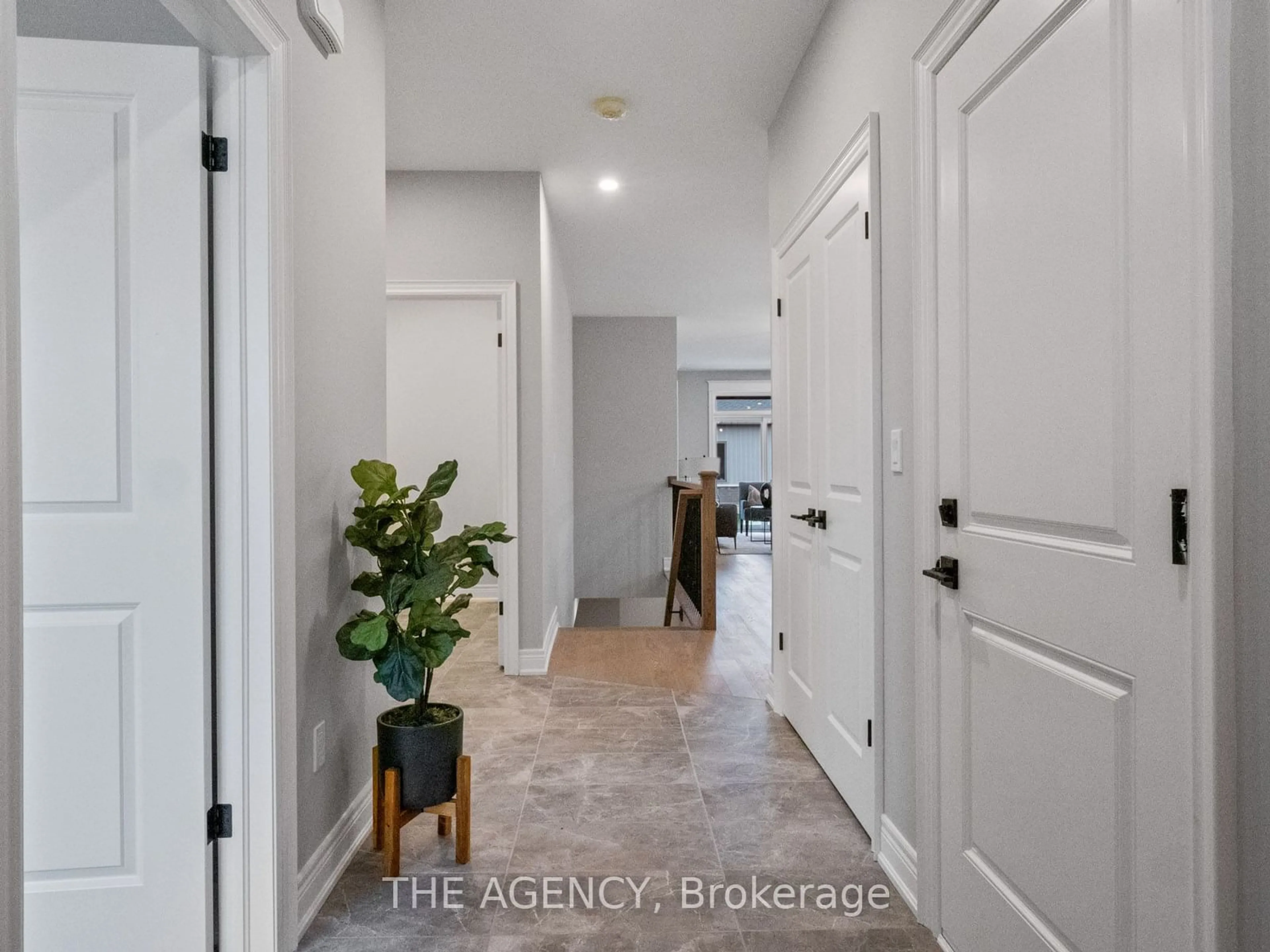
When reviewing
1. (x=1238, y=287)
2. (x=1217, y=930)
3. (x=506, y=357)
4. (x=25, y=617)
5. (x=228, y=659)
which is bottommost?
(x=1217, y=930)

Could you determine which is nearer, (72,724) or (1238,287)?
(1238,287)

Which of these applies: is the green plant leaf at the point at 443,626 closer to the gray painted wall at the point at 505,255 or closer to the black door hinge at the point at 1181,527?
the black door hinge at the point at 1181,527

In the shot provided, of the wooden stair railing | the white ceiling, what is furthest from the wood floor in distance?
the white ceiling

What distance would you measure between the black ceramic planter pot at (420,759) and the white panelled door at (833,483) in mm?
1160

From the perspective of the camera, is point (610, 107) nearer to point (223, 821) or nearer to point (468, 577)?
point (468, 577)

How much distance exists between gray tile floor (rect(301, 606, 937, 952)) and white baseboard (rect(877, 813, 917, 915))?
3 centimetres

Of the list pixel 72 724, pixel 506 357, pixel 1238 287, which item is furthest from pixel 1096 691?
pixel 506 357

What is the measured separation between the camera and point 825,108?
258cm

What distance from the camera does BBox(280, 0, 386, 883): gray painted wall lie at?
1759 millimetres

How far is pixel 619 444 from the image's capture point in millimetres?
7617

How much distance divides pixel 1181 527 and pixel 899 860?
1283 millimetres

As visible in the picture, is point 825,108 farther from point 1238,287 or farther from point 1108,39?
point 1238,287

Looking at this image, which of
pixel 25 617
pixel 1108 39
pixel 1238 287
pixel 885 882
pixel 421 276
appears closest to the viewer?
pixel 1238 287

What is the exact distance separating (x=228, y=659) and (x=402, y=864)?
2.67 feet
